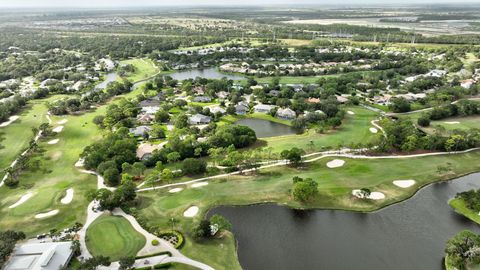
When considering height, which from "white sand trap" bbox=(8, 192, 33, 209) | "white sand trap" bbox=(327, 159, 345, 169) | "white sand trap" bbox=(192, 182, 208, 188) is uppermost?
"white sand trap" bbox=(327, 159, 345, 169)

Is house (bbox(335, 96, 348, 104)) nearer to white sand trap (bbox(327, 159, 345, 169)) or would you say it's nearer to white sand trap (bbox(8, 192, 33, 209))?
white sand trap (bbox(327, 159, 345, 169))

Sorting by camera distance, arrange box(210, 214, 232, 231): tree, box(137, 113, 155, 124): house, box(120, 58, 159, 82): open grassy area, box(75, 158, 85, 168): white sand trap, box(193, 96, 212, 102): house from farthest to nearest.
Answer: box(120, 58, 159, 82): open grassy area < box(193, 96, 212, 102): house < box(137, 113, 155, 124): house < box(75, 158, 85, 168): white sand trap < box(210, 214, 232, 231): tree

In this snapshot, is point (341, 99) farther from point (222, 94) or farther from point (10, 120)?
point (10, 120)

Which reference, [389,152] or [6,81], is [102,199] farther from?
[6,81]

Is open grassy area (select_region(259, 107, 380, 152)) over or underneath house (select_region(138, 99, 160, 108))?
underneath

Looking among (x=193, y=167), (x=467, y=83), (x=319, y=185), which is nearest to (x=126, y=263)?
(x=193, y=167)

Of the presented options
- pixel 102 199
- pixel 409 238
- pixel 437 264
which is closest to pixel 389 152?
pixel 409 238

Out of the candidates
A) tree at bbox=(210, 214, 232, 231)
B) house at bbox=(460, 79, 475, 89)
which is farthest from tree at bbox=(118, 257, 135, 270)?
house at bbox=(460, 79, 475, 89)

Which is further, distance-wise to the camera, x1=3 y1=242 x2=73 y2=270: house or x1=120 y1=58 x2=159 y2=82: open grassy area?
x1=120 y1=58 x2=159 y2=82: open grassy area
